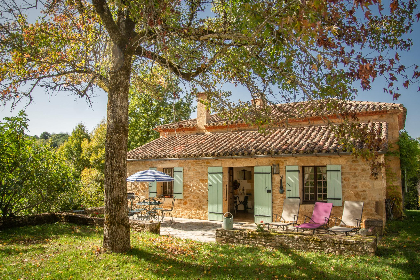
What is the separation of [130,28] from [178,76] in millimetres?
1599

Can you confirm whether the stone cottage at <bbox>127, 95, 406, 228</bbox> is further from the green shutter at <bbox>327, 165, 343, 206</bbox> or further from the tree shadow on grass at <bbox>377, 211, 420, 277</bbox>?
the tree shadow on grass at <bbox>377, 211, 420, 277</bbox>

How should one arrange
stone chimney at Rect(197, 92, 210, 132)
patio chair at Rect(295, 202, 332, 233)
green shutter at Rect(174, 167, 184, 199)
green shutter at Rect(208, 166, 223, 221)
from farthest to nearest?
stone chimney at Rect(197, 92, 210, 132), green shutter at Rect(174, 167, 184, 199), green shutter at Rect(208, 166, 223, 221), patio chair at Rect(295, 202, 332, 233)

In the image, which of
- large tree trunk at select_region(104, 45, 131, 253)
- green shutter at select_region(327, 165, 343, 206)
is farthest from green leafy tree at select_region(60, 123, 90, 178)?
large tree trunk at select_region(104, 45, 131, 253)

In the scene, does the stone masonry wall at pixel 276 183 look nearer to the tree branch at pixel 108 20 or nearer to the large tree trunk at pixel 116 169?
the large tree trunk at pixel 116 169

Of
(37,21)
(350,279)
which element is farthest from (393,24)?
(37,21)

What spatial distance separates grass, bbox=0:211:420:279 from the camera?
17.9 ft

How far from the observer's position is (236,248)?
758 cm

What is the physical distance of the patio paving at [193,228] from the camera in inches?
363

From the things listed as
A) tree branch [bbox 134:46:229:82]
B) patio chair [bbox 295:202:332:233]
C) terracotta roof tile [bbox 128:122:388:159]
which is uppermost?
tree branch [bbox 134:46:229:82]

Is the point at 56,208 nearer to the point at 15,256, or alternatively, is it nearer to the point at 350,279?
the point at 15,256

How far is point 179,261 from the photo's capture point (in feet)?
20.5

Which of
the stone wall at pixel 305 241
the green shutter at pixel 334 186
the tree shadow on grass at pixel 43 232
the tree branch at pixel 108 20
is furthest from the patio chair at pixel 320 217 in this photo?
the tree branch at pixel 108 20

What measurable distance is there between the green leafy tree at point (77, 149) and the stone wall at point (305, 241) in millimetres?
25417

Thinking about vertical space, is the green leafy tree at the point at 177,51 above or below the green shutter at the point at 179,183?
above
